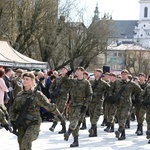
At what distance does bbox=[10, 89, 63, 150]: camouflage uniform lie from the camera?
8.26 metres

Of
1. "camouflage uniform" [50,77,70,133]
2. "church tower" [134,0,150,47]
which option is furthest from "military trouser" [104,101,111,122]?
"church tower" [134,0,150,47]

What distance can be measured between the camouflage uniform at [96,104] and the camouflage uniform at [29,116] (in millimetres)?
5504

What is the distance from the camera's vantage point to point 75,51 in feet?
149

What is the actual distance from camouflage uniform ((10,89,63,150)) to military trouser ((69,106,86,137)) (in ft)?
10.5

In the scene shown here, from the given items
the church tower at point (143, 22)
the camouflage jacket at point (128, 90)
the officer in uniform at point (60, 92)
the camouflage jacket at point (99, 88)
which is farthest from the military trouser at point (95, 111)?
the church tower at point (143, 22)

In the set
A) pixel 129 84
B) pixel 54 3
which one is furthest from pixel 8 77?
pixel 54 3

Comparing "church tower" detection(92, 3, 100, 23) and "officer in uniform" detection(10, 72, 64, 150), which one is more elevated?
"church tower" detection(92, 3, 100, 23)

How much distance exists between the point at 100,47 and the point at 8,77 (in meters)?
31.2

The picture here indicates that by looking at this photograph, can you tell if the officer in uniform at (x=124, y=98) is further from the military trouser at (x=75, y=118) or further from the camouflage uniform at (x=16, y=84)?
the camouflage uniform at (x=16, y=84)

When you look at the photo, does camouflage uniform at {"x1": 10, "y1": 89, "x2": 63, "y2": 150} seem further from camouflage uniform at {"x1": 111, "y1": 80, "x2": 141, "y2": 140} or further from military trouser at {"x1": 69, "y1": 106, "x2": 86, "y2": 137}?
camouflage uniform at {"x1": 111, "y1": 80, "x2": 141, "y2": 140}

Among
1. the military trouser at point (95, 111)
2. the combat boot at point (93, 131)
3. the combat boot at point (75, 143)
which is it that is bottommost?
the combat boot at point (93, 131)

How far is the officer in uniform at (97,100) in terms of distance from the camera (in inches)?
547

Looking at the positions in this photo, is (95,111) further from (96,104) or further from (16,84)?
(16,84)

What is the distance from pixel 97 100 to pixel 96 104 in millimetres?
124
